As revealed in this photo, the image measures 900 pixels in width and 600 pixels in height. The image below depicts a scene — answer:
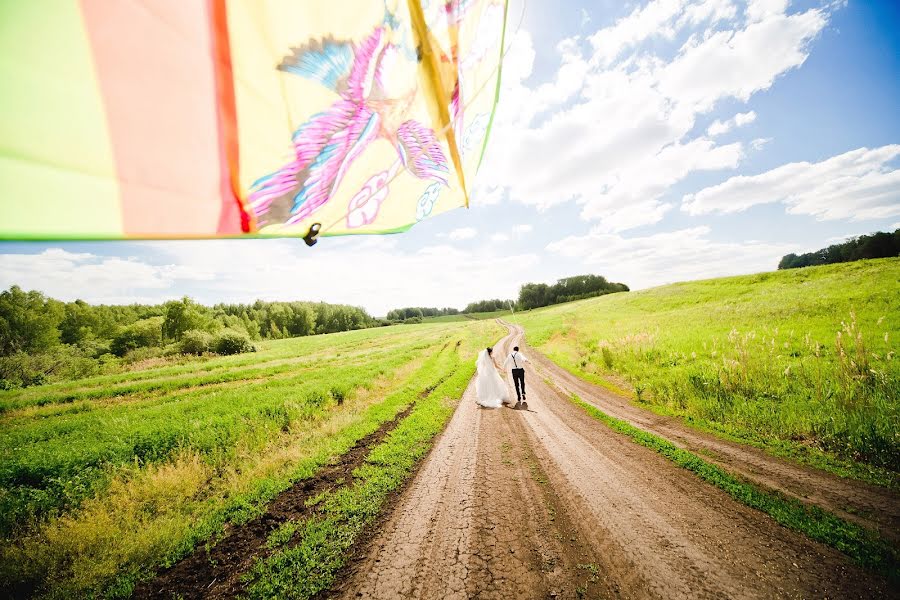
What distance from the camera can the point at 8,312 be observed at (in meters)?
42.8

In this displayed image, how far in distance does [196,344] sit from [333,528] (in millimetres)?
47666

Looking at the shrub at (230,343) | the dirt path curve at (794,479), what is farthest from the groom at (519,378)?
the shrub at (230,343)

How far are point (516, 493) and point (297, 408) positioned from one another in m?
9.30

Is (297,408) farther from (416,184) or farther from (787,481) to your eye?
(787,481)

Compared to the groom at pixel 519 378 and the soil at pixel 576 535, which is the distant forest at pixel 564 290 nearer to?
the groom at pixel 519 378

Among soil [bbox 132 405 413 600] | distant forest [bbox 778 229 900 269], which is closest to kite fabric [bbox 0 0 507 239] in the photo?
soil [bbox 132 405 413 600]

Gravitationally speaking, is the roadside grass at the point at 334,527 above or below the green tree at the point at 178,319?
below

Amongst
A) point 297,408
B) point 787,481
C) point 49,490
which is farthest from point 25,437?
point 787,481

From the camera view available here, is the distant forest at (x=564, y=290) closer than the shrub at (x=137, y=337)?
No

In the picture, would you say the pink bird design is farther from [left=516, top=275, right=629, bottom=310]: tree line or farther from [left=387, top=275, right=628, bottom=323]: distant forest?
[left=516, top=275, right=629, bottom=310]: tree line

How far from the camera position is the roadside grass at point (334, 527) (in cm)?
393

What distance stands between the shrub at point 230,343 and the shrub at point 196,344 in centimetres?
85

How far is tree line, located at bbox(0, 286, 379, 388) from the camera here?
3225 cm

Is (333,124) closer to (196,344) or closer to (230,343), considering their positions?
(230,343)
